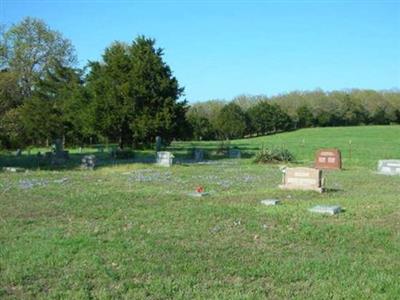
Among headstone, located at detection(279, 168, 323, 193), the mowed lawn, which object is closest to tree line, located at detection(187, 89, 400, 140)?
headstone, located at detection(279, 168, 323, 193)

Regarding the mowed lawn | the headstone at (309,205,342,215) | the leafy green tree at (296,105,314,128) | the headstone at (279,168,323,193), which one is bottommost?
the mowed lawn

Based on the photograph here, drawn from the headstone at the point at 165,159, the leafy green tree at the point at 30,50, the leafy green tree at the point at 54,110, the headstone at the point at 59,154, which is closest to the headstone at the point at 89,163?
the headstone at the point at 165,159

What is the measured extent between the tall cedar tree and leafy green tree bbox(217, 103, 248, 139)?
157 feet

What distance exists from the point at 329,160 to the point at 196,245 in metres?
21.1

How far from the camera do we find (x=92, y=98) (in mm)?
45438

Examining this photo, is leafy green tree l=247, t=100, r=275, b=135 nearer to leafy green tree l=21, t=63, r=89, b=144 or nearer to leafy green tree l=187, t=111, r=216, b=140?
leafy green tree l=187, t=111, r=216, b=140

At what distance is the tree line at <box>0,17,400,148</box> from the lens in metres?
42.6

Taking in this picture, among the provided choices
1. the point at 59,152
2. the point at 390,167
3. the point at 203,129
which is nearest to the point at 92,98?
the point at 59,152

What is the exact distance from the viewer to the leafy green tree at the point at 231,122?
92500 mm

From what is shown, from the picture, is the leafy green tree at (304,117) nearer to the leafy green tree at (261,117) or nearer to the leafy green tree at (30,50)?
the leafy green tree at (261,117)

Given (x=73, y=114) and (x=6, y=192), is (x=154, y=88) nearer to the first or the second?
(x=73, y=114)

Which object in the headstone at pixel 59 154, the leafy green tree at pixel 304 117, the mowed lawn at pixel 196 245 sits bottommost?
the mowed lawn at pixel 196 245

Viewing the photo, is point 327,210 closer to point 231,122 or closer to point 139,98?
point 139,98

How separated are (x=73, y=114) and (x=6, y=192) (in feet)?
115
